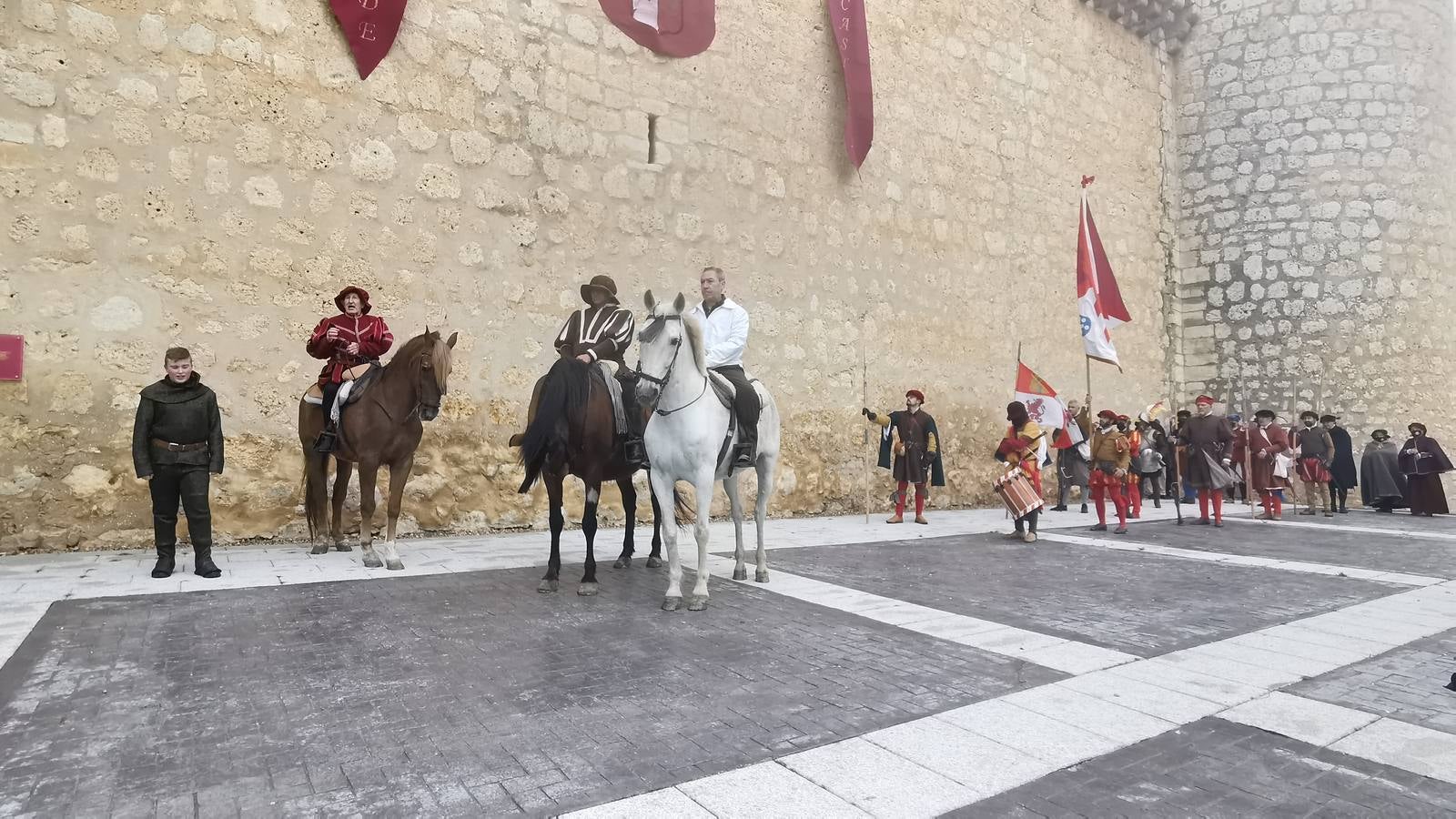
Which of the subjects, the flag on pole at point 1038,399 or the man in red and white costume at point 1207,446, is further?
the man in red and white costume at point 1207,446

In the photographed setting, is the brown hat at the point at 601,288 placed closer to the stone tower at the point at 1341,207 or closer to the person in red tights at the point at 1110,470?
the person in red tights at the point at 1110,470

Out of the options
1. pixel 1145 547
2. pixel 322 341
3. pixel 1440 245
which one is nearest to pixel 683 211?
pixel 322 341

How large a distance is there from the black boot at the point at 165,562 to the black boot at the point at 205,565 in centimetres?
15

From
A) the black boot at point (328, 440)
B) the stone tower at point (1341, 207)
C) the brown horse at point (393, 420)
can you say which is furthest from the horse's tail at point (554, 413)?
the stone tower at point (1341, 207)

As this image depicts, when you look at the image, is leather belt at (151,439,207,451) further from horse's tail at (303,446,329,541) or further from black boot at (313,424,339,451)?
horse's tail at (303,446,329,541)

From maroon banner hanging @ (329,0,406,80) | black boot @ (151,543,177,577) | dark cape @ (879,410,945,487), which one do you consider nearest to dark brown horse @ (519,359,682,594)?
black boot @ (151,543,177,577)

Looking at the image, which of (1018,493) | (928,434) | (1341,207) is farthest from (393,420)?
(1341,207)

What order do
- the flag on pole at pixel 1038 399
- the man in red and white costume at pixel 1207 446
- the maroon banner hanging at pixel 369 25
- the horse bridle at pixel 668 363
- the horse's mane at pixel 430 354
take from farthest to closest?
the man in red and white costume at pixel 1207 446 → the flag on pole at pixel 1038 399 → the maroon banner hanging at pixel 369 25 → the horse's mane at pixel 430 354 → the horse bridle at pixel 668 363

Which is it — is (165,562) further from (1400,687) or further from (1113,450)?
(1113,450)

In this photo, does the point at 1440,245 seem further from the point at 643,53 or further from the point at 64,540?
the point at 64,540

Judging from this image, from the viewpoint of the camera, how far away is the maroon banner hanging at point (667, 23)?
375 inches

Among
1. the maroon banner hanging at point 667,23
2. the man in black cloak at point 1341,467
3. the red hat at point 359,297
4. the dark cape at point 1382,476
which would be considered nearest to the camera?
the red hat at point 359,297

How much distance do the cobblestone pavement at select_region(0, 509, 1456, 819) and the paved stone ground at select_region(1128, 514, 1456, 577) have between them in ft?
5.46

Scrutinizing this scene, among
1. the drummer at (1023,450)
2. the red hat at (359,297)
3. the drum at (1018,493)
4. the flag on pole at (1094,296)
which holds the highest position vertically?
the flag on pole at (1094,296)
